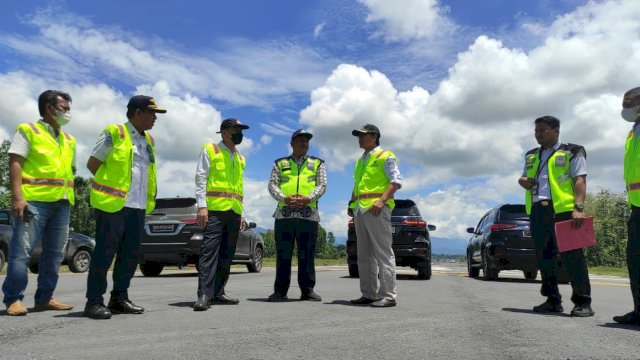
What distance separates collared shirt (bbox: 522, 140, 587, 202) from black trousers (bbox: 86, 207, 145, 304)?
423 centimetres

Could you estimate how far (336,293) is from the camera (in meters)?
8.15

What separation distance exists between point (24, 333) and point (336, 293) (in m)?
4.80

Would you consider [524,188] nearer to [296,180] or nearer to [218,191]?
[296,180]

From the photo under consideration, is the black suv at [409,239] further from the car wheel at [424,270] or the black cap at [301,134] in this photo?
the black cap at [301,134]

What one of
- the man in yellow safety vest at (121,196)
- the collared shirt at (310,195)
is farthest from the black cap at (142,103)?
the collared shirt at (310,195)

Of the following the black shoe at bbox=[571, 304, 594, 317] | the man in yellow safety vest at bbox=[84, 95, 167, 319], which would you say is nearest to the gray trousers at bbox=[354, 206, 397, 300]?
the black shoe at bbox=[571, 304, 594, 317]

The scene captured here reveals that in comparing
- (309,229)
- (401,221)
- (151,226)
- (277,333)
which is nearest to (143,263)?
(151,226)

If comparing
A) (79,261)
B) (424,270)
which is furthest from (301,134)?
(79,261)

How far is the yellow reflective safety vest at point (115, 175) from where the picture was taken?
5.03 m

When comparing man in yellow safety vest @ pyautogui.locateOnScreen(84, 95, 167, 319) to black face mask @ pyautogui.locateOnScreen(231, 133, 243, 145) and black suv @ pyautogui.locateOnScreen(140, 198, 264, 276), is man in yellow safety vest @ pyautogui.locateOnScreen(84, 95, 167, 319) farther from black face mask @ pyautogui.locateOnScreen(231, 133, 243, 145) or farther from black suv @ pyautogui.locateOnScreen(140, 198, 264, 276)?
black suv @ pyautogui.locateOnScreen(140, 198, 264, 276)

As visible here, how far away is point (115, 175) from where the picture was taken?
16.7 feet

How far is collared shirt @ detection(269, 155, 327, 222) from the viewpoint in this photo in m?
6.56

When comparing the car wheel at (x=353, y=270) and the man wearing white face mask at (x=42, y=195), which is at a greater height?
the man wearing white face mask at (x=42, y=195)

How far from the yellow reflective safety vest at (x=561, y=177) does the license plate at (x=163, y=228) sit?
8404 mm
